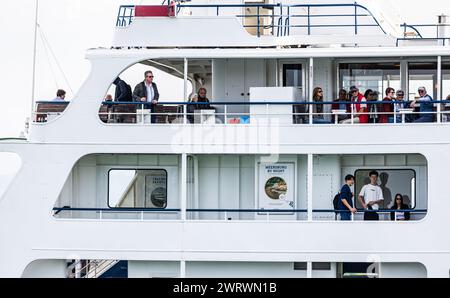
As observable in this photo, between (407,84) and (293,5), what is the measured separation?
3.13 metres

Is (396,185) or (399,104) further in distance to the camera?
(396,185)

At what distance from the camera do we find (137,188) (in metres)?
26.7

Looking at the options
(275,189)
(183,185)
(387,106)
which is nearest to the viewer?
(183,185)

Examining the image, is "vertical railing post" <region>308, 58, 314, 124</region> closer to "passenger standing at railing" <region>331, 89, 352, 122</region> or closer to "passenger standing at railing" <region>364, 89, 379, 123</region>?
"passenger standing at railing" <region>331, 89, 352, 122</region>

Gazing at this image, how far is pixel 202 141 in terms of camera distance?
82.7 ft

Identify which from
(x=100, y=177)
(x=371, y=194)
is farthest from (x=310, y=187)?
(x=100, y=177)

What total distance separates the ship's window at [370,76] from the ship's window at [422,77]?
1.04 ft

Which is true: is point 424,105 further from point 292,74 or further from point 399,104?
point 292,74

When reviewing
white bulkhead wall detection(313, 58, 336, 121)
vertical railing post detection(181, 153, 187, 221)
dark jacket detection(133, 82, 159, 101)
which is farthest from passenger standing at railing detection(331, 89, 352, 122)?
dark jacket detection(133, 82, 159, 101)

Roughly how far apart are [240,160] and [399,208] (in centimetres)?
354

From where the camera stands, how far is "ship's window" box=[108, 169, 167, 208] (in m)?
26.5

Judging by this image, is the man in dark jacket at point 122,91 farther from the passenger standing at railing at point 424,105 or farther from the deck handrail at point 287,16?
the passenger standing at railing at point 424,105

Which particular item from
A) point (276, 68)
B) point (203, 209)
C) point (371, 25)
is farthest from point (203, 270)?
point (371, 25)
